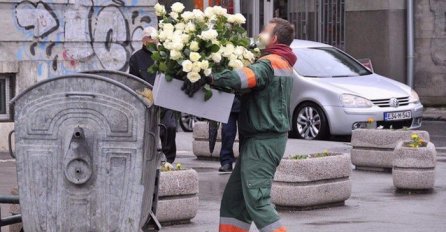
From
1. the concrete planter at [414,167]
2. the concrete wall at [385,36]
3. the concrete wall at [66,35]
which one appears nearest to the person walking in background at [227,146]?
the concrete planter at [414,167]

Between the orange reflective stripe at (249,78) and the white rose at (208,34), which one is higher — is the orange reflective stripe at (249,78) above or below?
below

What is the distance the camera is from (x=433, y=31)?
2664 centimetres

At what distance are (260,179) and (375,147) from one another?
6358mm

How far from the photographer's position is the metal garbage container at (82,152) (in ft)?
24.8

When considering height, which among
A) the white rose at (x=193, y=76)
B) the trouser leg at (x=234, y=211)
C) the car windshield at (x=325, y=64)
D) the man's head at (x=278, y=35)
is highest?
the man's head at (x=278, y=35)

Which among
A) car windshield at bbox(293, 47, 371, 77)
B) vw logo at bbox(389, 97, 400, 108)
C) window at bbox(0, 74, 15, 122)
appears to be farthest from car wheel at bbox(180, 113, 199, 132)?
window at bbox(0, 74, 15, 122)

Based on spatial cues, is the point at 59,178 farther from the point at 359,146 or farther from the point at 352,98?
the point at 352,98

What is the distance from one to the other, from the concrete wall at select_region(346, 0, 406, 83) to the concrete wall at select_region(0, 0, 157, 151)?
10.3 m

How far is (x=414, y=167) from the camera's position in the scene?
12.5 meters

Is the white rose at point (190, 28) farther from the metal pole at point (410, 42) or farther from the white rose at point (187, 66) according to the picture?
the metal pole at point (410, 42)

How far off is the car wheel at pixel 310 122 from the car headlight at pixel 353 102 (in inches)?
18.3

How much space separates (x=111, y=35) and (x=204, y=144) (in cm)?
253

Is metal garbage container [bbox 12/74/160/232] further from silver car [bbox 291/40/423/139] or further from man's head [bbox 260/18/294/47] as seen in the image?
silver car [bbox 291/40/423/139]

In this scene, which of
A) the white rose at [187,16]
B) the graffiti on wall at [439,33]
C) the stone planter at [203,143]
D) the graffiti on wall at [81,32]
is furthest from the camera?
the graffiti on wall at [439,33]
